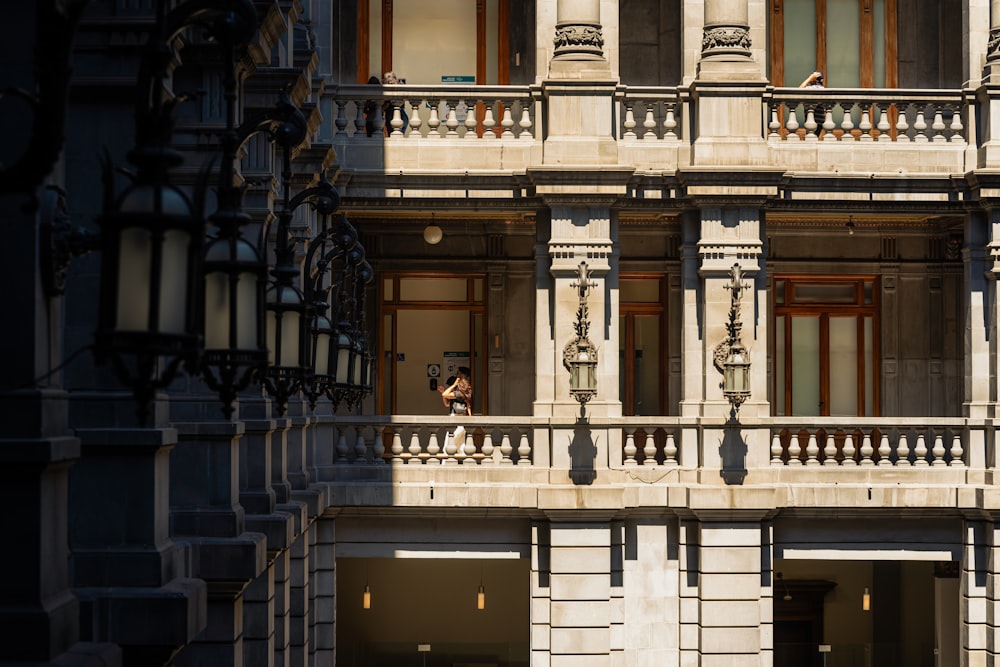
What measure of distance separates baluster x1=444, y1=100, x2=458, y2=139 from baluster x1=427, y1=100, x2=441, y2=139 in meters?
0.12

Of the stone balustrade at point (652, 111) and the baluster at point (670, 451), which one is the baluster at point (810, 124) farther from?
the baluster at point (670, 451)

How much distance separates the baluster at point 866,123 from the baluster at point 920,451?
13.9 feet

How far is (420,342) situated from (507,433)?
326cm

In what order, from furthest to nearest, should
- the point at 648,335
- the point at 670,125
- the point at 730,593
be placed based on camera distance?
the point at 648,335
the point at 670,125
the point at 730,593

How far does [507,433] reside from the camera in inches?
844

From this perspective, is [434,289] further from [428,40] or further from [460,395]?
[428,40]

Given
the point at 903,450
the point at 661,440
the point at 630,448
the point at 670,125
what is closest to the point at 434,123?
the point at 670,125

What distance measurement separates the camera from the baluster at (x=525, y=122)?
70.3ft

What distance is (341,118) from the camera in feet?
71.5

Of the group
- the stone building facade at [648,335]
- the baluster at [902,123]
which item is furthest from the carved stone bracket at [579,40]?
the baluster at [902,123]

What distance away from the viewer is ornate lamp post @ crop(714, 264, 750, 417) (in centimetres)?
2067

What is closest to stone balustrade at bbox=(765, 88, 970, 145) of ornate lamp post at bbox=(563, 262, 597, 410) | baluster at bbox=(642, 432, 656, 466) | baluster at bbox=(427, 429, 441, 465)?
ornate lamp post at bbox=(563, 262, 597, 410)

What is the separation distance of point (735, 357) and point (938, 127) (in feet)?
15.0

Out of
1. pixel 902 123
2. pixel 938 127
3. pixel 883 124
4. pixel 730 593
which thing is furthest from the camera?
pixel 902 123
